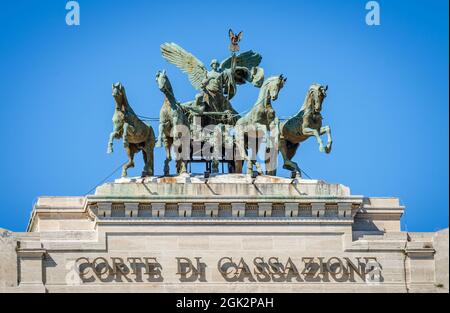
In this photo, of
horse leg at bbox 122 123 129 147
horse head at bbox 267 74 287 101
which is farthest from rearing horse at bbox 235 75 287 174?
horse leg at bbox 122 123 129 147

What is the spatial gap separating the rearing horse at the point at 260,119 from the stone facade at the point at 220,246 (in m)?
1.65

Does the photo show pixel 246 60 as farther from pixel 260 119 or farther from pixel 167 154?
pixel 167 154

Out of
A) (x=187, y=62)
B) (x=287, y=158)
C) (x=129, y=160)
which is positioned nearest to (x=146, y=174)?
(x=129, y=160)

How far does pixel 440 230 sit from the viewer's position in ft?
336

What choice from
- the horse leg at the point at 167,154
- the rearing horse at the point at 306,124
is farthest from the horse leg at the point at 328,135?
the horse leg at the point at 167,154

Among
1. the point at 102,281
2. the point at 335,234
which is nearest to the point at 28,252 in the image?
the point at 102,281

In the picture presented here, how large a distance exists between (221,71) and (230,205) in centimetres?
774

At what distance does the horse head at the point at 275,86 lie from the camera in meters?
103

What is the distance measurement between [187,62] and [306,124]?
6.29 meters

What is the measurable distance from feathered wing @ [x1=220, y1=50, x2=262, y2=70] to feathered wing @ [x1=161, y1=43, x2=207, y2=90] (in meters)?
0.93

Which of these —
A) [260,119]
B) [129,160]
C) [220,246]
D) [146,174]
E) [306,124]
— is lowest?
[220,246]

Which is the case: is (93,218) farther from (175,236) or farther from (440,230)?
(440,230)

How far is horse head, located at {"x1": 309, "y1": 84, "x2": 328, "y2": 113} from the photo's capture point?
103 metres

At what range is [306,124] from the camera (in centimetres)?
10306
